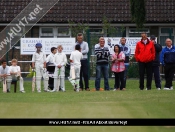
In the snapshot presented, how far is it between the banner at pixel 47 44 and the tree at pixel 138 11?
485 cm

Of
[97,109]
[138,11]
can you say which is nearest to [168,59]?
[97,109]

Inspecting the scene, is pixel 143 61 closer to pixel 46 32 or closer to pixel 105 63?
pixel 105 63

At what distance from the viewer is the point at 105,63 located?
25.8 m

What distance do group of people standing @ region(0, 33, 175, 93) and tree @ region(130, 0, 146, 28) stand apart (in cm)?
996

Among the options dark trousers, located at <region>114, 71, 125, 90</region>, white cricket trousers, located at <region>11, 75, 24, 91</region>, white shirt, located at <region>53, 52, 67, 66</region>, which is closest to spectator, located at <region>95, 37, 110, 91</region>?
dark trousers, located at <region>114, 71, 125, 90</region>

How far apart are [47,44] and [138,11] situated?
627 centimetres

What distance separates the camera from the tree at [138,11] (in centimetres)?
3638

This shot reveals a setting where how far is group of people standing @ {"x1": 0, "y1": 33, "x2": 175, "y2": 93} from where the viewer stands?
24.9 metres

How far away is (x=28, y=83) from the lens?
32719 millimetres

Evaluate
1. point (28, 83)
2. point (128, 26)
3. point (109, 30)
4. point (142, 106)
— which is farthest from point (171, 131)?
point (128, 26)

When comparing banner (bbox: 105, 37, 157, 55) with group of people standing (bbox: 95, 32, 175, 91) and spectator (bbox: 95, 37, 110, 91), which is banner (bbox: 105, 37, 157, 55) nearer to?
group of people standing (bbox: 95, 32, 175, 91)

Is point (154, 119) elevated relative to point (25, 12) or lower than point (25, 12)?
lower

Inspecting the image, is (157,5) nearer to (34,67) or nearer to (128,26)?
(128,26)

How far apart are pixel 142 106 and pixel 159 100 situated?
84.3 inches
